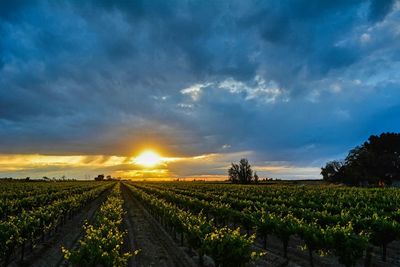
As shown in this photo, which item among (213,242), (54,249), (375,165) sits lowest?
(54,249)

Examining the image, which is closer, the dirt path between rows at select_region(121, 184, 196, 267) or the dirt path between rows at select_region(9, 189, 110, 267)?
the dirt path between rows at select_region(121, 184, 196, 267)

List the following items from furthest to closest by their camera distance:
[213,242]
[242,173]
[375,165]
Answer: [242,173], [375,165], [213,242]

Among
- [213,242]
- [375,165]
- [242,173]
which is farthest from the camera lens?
[242,173]

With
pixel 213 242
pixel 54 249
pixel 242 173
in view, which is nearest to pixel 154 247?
pixel 54 249

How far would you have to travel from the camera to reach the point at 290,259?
18.7m

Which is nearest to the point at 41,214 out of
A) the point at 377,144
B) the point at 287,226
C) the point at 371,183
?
the point at 287,226

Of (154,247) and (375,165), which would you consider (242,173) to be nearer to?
(375,165)

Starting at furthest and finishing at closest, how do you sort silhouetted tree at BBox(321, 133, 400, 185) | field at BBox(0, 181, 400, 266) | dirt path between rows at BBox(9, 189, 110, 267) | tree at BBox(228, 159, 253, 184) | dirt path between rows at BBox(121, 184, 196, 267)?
1. tree at BBox(228, 159, 253, 184)
2. silhouetted tree at BBox(321, 133, 400, 185)
3. dirt path between rows at BBox(9, 189, 110, 267)
4. dirt path between rows at BBox(121, 184, 196, 267)
5. field at BBox(0, 181, 400, 266)

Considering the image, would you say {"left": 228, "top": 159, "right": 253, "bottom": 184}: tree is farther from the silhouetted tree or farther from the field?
the field

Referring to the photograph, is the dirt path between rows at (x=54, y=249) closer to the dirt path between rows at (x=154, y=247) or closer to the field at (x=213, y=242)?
the field at (x=213, y=242)

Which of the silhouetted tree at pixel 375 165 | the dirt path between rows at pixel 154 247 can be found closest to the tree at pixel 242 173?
the silhouetted tree at pixel 375 165

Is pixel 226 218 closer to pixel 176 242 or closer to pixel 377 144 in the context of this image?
pixel 176 242

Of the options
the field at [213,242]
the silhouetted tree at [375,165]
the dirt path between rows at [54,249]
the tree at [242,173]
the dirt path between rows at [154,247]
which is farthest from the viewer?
the tree at [242,173]

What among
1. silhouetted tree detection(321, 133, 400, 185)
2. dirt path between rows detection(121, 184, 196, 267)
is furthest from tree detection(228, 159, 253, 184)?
dirt path between rows detection(121, 184, 196, 267)
